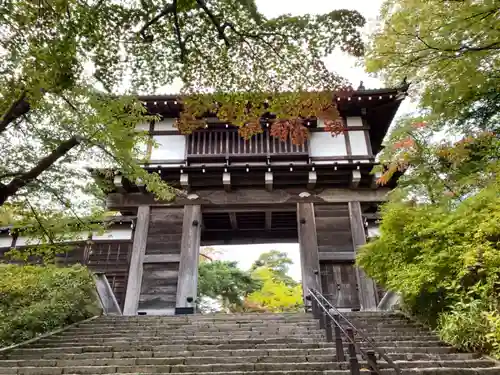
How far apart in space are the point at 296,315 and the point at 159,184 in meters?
4.25

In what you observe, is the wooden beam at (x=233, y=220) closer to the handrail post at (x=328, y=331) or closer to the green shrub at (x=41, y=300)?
the green shrub at (x=41, y=300)

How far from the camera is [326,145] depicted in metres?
12.7

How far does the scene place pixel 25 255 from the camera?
6320 millimetres

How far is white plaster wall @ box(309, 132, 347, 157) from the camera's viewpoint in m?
12.6

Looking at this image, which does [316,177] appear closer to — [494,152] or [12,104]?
[494,152]

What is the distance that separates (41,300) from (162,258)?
3822mm

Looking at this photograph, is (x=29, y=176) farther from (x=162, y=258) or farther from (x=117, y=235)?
(x=117, y=235)

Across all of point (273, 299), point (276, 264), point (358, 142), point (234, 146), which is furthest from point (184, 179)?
point (276, 264)

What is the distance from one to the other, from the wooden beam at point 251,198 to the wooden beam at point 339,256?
175 cm

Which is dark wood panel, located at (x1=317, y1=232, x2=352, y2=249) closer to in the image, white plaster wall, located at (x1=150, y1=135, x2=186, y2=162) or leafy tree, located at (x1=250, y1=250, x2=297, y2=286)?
white plaster wall, located at (x1=150, y1=135, x2=186, y2=162)

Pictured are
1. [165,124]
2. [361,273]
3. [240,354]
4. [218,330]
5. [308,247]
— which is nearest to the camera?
[240,354]

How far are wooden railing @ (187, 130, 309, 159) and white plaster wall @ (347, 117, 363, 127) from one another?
1.89m

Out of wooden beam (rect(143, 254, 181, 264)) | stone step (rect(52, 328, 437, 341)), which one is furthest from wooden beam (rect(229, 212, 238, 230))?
stone step (rect(52, 328, 437, 341))

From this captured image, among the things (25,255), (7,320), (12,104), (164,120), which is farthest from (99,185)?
(164,120)
